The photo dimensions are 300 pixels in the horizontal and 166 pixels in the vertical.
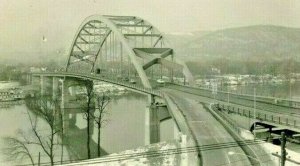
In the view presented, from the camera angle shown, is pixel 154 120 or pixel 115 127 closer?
pixel 154 120

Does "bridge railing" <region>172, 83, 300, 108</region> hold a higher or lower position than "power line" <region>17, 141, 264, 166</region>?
higher

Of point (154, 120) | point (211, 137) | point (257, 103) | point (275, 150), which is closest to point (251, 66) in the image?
point (154, 120)

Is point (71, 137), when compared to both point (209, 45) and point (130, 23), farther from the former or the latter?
point (209, 45)

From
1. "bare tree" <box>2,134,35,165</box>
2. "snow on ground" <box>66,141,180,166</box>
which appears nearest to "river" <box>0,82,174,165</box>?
"bare tree" <box>2,134,35,165</box>

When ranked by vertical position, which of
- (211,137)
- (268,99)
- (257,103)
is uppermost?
(268,99)

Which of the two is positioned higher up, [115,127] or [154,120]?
[154,120]

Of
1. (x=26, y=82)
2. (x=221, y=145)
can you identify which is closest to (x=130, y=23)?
(x=221, y=145)

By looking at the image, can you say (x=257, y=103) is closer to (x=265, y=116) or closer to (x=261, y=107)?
(x=261, y=107)

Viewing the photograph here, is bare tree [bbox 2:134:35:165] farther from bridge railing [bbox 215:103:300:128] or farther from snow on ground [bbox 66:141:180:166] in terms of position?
bridge railing [bbox 215:103:300:128]

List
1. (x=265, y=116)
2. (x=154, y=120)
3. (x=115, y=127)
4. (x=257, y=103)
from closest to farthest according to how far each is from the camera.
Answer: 1. (x=265, y=116)
2. (x=257, y=103)
3. (x=154, y=120)
4. (x=115, y=127)
